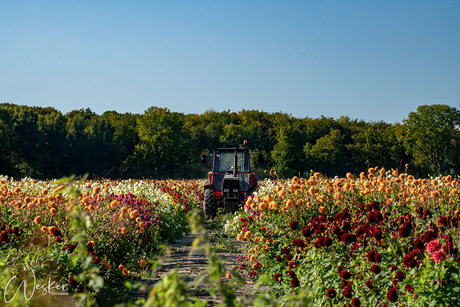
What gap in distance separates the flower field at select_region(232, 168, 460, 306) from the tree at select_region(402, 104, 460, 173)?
45758mm

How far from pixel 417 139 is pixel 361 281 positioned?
48854mm

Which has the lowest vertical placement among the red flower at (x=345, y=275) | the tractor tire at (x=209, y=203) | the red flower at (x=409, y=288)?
the tractor tire at (x=209, y=203)

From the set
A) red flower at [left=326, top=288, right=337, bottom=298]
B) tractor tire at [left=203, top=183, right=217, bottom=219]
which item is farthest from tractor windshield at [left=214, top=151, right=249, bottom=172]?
red flower at [left=326, top=288, right=337, bottom=298]

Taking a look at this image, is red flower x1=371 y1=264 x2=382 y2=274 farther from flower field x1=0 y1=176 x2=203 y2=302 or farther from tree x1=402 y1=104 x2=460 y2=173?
tree x1=402 y1=104 x2=460 y2=173

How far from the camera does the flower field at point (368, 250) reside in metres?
2.78

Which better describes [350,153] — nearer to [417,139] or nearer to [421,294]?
[417,139]

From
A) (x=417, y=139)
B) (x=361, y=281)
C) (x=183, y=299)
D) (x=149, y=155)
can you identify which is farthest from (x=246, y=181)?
(x=417, y=139)

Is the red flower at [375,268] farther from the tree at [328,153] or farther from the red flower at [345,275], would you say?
the tree at [328,153]

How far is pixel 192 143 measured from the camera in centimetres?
5306

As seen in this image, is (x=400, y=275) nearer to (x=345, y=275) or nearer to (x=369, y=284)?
(x=369, y=284)

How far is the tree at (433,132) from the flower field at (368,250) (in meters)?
45.8

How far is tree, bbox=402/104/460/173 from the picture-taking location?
4628cm

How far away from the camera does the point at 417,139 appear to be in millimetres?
47062

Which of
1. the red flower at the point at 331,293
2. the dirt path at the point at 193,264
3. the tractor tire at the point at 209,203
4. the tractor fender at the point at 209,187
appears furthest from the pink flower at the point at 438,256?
the tractor fender at the point at 209,187
